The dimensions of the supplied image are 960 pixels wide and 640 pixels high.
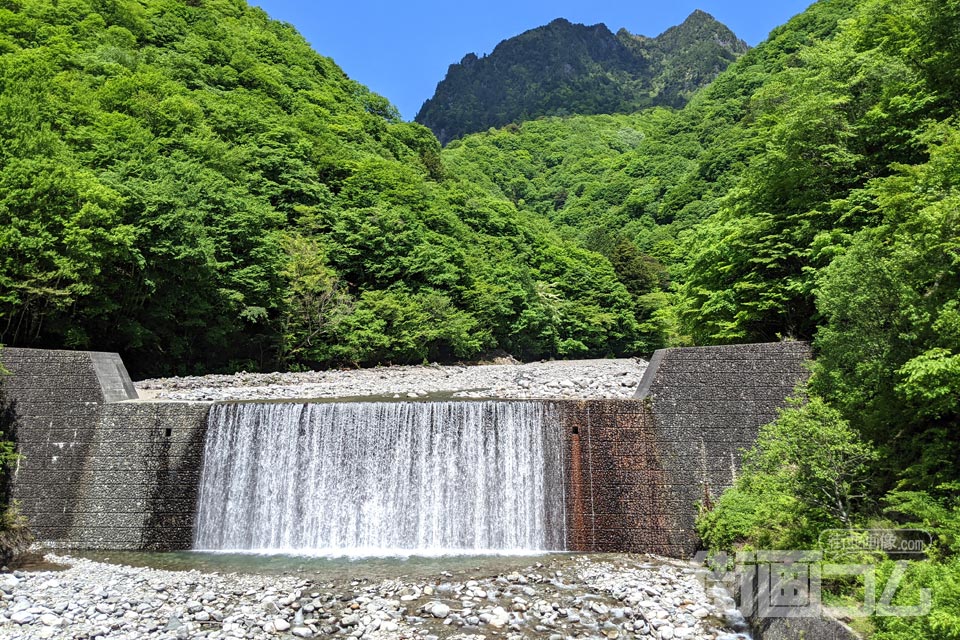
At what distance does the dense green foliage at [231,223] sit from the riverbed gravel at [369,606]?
9.93m

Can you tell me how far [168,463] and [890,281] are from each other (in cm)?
1243

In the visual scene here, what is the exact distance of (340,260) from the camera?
29.8 meters

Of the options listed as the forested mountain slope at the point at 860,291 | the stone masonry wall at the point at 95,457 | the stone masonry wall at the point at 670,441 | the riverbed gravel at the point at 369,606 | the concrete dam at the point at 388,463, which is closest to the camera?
the forested mountain slope at the point at 860,291

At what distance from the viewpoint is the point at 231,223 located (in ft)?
73.4

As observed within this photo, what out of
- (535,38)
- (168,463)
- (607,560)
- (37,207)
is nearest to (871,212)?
(607,560)

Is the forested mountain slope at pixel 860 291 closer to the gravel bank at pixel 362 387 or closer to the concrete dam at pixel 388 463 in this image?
the concrete dam at pixel 388 463

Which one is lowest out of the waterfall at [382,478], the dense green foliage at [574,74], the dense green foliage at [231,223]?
the waterfall at [382,478]

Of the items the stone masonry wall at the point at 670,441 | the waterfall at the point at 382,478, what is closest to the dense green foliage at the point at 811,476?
the stone masonry wall at the point at 670,441

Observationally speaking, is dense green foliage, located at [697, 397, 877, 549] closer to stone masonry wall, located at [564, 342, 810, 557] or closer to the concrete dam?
stone masonry wall, located at [564, 342, 810, 557]

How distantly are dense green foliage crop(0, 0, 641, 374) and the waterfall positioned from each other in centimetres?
815

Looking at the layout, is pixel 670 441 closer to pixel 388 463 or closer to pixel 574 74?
pixel 388 463

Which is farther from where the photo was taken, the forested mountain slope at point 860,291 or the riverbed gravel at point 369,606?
the riverbed gravel at point 369,606

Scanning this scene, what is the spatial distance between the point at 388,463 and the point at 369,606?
3718 mm

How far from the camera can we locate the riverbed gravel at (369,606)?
6.62 metres
